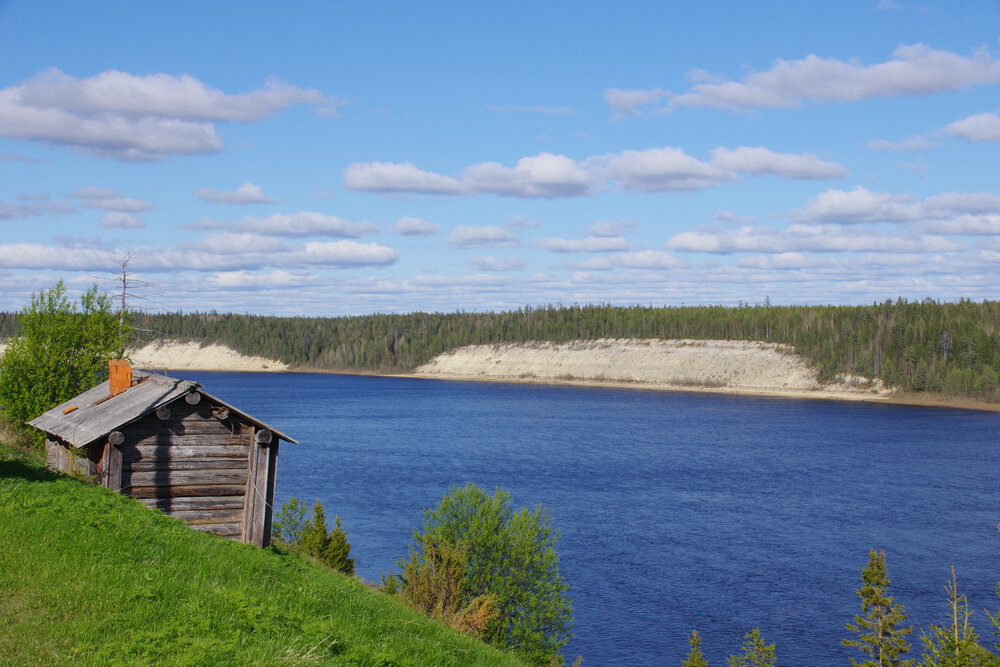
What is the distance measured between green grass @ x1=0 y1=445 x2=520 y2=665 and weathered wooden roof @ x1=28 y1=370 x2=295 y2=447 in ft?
15.1

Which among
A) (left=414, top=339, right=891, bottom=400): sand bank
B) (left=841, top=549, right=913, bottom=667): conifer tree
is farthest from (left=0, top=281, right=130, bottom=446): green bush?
(left=414, top=339, right=891, bottom=400): sand bank

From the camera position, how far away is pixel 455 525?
33.2m

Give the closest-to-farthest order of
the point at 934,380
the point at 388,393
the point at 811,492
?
the point at 811,492
the point at 934,380
the point at 388,393

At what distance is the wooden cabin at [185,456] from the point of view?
19422mm

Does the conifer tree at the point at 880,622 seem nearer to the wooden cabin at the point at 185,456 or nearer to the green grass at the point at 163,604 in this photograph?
the green grass at the point at 163,604

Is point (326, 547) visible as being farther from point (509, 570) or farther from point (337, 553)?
point (509, 570)

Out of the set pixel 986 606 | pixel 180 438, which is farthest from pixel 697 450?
pixel 180 438

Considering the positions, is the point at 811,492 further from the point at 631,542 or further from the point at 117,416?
the point at 117,416

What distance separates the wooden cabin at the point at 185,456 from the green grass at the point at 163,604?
4.61 m

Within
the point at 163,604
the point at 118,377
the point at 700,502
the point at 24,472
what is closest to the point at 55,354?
the point at 118,377

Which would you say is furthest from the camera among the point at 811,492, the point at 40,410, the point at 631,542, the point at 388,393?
the point at 388,393

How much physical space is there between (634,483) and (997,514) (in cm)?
2381

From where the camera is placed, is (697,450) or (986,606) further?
(697,450)

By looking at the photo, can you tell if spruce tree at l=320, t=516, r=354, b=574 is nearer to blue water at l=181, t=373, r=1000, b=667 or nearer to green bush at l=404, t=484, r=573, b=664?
green bush at l=404, t=484, r=573, b=664
